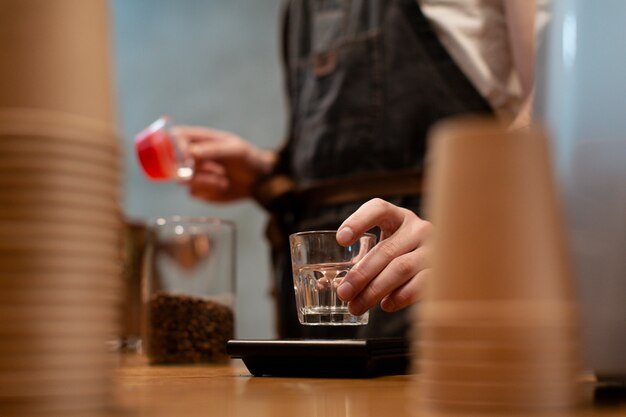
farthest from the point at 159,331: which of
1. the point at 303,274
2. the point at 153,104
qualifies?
the point at 153,104

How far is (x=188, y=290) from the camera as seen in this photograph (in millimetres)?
1273

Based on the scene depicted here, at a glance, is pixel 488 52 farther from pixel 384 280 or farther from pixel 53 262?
pixel 53 262

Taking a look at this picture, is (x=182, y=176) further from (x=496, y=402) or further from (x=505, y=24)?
(x=496, y=402)

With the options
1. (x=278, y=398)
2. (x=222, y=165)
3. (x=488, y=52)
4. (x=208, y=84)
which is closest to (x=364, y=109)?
(x=488, y=52)

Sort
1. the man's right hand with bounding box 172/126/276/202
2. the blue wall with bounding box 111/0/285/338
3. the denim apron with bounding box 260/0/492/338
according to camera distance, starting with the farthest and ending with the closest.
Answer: the blue wall with bounding box 111/0/285/338 < the man's right hand with bounding box 172/126/276/202 < the denim apron with bounding box 260/0/492/338

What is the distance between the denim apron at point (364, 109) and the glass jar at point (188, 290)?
20 centimetres

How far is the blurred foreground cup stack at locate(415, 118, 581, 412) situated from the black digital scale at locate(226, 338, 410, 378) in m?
0.40

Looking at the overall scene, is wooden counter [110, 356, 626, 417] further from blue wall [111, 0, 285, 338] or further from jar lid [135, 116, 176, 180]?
blue wall [111, 0, 285, 338]

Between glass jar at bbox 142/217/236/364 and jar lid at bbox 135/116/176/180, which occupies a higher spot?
jar lid at bbox 135/116/176/180

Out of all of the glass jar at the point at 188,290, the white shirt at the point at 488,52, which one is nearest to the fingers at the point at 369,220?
the glass jar at the point at 188,290

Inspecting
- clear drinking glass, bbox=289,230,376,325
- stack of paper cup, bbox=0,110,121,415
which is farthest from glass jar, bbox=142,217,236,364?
stack of paper cup, bbox=0,110,121,415

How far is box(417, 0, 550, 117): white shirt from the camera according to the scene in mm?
1433

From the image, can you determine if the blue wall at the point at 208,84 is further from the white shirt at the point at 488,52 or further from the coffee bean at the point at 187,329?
the coffee bean at the point at 187,329

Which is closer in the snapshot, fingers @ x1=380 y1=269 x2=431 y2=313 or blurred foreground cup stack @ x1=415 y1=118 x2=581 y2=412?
blurred foreground cup stack @ x1=415 y1=118 x2=581 y2=412
